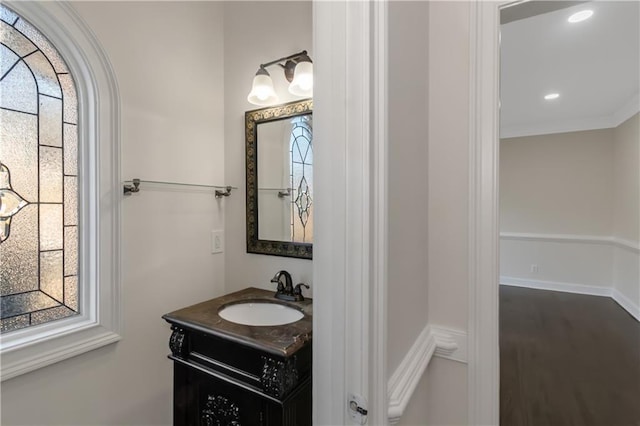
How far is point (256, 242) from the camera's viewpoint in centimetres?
168

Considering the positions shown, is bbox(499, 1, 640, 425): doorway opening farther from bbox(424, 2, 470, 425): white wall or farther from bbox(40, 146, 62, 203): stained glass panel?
bbox(40, 146, 62, 203): stained glass panel

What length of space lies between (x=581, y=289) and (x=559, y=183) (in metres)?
1.72

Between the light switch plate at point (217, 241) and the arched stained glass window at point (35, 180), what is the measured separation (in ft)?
2.11

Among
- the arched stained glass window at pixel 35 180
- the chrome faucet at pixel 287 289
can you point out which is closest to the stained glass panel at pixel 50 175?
the arched stained glass window at pixel 35 180

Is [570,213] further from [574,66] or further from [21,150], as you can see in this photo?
[21,150]

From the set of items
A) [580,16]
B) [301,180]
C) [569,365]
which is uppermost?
[580,16]

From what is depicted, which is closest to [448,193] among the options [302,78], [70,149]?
[302,78]

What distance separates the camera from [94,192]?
1271 mm

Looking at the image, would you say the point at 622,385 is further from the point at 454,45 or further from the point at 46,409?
the point at 46,409

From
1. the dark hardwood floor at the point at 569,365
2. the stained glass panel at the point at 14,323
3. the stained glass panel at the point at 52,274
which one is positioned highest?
the stained glass panel at the point at 52,274

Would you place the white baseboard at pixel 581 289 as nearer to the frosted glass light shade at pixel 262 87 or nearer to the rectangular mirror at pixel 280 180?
the rectangular mirror at pixel 280 180

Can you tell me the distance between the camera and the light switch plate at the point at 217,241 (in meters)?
1.77

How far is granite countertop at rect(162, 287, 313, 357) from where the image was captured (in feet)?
3.30

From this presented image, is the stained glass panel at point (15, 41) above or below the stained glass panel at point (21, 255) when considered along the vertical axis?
above
